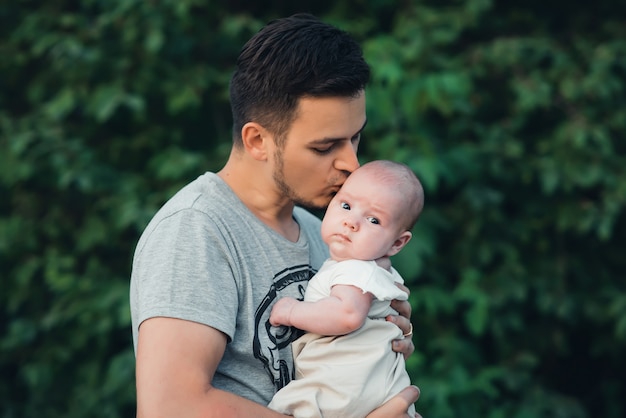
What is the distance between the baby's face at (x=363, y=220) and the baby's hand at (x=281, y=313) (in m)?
0.19

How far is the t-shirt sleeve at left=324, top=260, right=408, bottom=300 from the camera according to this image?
1.90 metres

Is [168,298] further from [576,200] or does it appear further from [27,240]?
[576,200]

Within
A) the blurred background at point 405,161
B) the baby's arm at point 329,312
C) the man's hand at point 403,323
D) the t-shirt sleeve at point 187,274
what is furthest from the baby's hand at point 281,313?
the blurred background at point 405,161

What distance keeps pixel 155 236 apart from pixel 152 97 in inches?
91.0

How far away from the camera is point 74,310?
12.6 feet

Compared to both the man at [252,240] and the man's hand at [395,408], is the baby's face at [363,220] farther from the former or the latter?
the man's hand at [395,408]

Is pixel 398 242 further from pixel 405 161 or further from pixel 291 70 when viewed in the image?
pixel 405 161

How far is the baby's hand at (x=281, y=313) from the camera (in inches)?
73.2

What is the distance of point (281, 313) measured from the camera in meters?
1.86

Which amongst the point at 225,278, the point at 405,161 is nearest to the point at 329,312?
the point at 225,278

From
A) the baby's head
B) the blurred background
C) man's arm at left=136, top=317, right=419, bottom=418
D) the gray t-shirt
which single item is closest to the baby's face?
the baby's head

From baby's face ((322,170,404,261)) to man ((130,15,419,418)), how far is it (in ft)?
→ 0.25

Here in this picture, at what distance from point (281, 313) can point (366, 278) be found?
0.69ft

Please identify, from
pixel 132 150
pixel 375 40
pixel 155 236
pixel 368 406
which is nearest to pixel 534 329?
pixel 375 40
